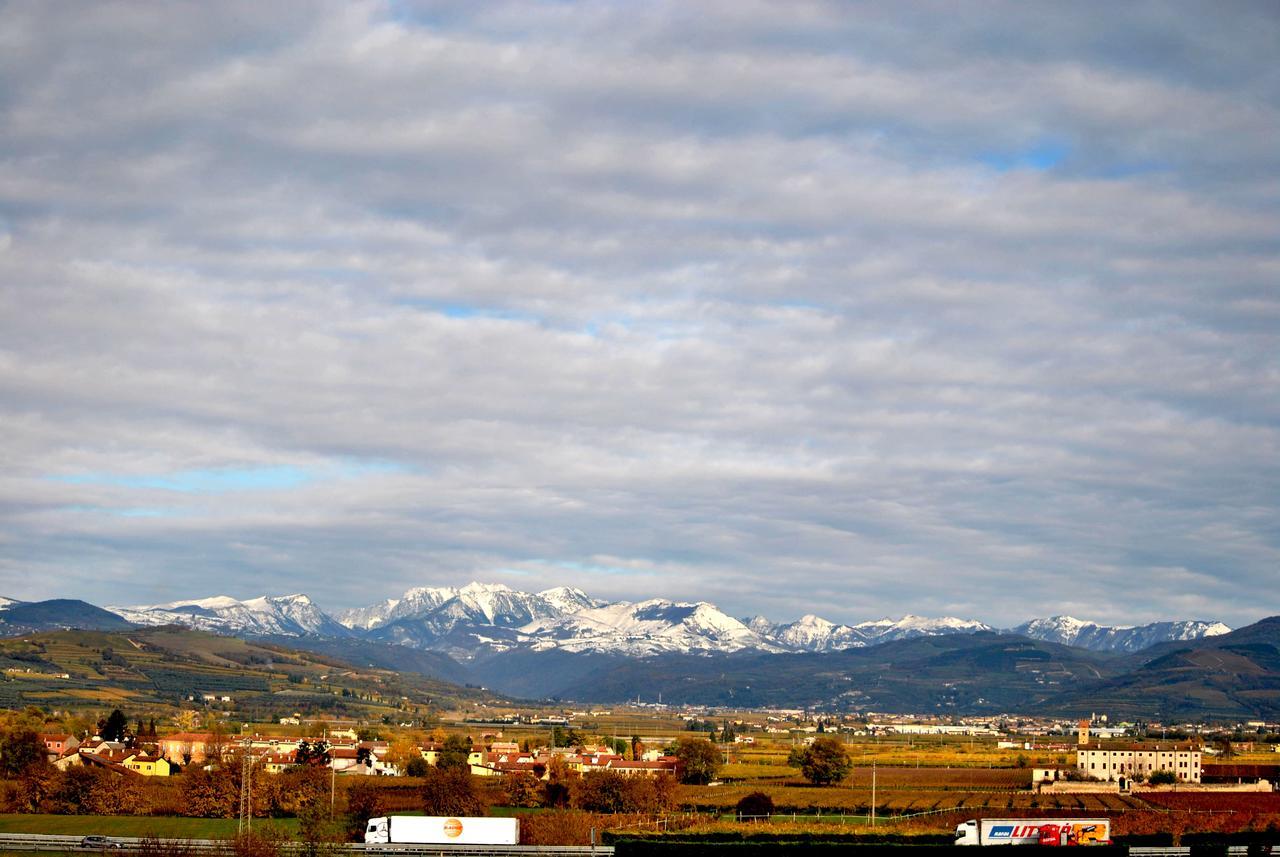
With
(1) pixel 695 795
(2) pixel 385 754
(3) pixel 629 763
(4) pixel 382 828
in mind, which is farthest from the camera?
(2) pixel 385 754

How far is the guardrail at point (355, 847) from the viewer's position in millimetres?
89562

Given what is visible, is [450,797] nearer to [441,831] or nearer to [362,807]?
[362,807]

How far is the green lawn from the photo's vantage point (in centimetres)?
10256

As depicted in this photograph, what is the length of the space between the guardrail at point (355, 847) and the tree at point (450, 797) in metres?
17.9

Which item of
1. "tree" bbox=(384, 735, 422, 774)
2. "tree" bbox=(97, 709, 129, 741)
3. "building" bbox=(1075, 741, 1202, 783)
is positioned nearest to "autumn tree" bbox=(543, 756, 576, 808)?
"tree" bbox=(384, 735, 422, 774)

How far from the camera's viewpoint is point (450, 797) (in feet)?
391

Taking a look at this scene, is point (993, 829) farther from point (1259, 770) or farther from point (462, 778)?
point (1259, 770)

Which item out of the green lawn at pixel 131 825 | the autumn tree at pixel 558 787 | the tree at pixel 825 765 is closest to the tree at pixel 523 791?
the autumn tree at pixel 558 787

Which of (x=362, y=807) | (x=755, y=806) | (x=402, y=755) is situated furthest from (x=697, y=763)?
(x=362, y=807)

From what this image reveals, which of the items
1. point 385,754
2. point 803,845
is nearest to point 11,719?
point 385,754

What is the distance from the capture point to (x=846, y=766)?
549ft

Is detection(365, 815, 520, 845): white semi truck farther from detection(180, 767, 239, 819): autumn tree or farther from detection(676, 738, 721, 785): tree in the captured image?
detection(676, 738, 721, 785): tree

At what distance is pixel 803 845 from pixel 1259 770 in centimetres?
10881

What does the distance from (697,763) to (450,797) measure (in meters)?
50.2
